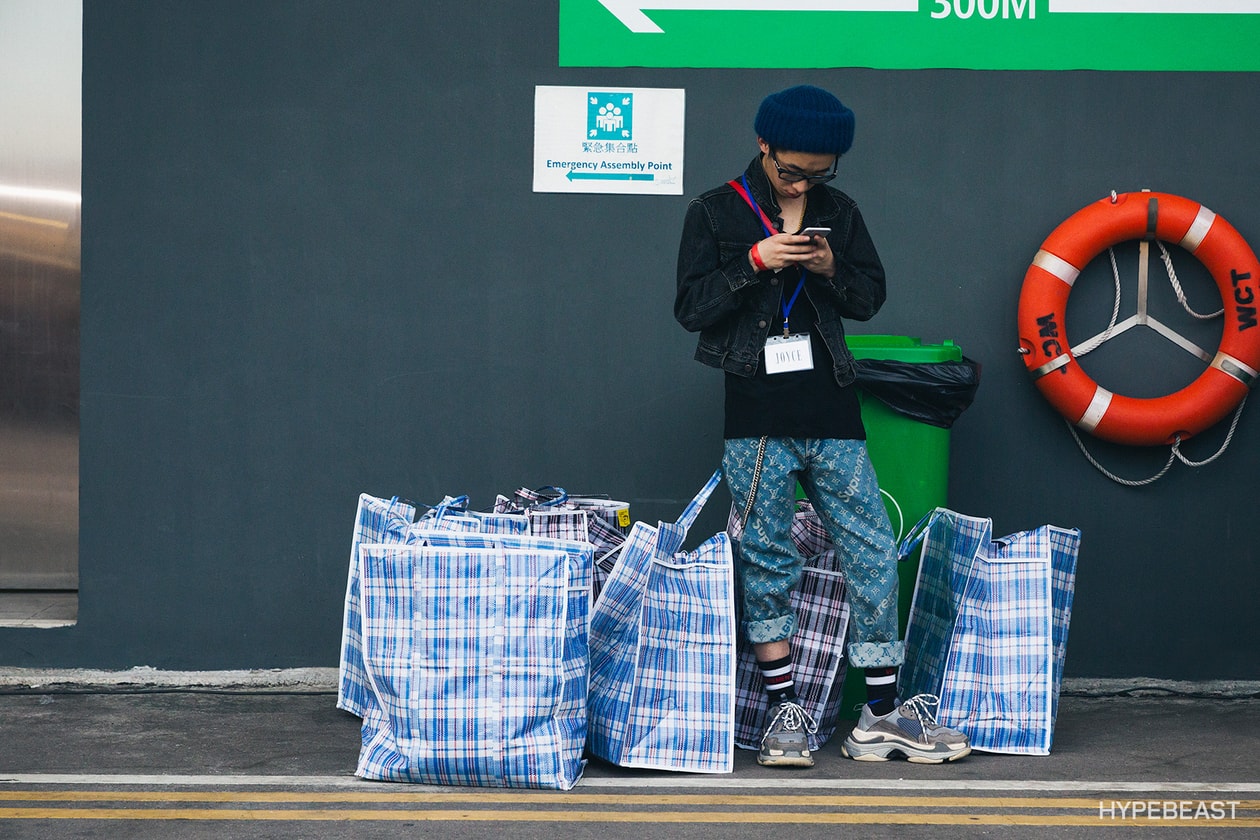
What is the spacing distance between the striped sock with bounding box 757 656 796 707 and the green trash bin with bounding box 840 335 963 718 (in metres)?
0.43

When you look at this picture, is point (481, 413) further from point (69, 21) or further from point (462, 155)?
point (69, 21)

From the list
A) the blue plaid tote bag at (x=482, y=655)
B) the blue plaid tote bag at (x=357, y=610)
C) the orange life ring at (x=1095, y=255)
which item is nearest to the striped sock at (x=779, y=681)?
the blue plaid tote bag at (x=482, y=655)

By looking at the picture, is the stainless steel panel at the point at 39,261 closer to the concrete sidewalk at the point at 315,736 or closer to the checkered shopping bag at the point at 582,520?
the concrete sidewalk at the point at 315,736

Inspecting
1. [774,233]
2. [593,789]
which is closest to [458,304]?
[774,233]

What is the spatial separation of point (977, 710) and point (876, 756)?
0.32 metres

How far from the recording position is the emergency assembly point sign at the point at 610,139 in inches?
178

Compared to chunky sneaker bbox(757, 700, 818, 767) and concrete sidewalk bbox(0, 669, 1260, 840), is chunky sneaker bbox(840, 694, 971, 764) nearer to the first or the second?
concrete sidewalk bbox(0, 669, 1260, 840)

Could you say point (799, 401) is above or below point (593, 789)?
above

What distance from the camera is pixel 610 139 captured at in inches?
178

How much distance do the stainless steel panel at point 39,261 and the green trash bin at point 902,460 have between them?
2942mm

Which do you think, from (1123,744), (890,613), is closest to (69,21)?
(890,613)

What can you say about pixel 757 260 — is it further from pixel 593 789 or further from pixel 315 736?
pixel 315 736

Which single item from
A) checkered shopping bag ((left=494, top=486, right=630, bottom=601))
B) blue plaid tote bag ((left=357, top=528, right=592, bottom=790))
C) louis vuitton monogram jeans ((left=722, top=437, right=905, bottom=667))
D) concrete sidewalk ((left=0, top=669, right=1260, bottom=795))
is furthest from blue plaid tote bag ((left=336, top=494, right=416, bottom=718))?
louis vuitton monogram jeans ((left=722, top=437, right=905, bottom=667))

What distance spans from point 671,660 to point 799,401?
79 centimetres
